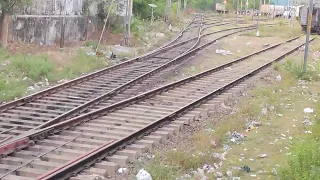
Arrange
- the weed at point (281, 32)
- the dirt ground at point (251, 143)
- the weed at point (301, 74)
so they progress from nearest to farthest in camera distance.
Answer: the dirt ground at point (251, 143) < the weed at point (301, 74) < the weed at point (281, 32)

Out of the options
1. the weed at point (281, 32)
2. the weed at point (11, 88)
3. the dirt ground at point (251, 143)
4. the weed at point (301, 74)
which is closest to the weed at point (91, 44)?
the dirt ground at point (251, 143)

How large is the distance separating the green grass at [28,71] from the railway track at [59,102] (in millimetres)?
975

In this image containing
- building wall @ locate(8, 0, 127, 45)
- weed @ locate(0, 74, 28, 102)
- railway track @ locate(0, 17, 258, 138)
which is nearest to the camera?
railway track @ locate(0, 17, 258, 138)

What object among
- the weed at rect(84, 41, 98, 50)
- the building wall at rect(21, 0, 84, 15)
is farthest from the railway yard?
the building wall at rect(21, 0, 84, 15)

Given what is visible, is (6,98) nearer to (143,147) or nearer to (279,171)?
(143,147)

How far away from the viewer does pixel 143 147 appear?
31.2 feet

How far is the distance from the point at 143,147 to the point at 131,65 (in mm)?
10659

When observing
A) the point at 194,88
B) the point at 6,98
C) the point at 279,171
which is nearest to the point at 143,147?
the point at 279,171

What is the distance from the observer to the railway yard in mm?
8445

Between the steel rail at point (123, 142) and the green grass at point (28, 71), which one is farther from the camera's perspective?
the green grass at point (28, 71)

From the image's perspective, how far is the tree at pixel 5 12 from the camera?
19375 millimetres

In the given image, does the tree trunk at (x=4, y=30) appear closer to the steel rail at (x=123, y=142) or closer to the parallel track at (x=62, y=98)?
the parallel track at (x=62, y=98)

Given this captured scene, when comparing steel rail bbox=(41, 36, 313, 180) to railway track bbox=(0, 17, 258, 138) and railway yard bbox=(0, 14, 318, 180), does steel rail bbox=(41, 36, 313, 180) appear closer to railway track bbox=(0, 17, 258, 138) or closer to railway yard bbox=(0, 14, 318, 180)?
railway yard bbox=(0, 14, 318, 180)

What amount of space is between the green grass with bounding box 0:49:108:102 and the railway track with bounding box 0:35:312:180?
11.1 ft
